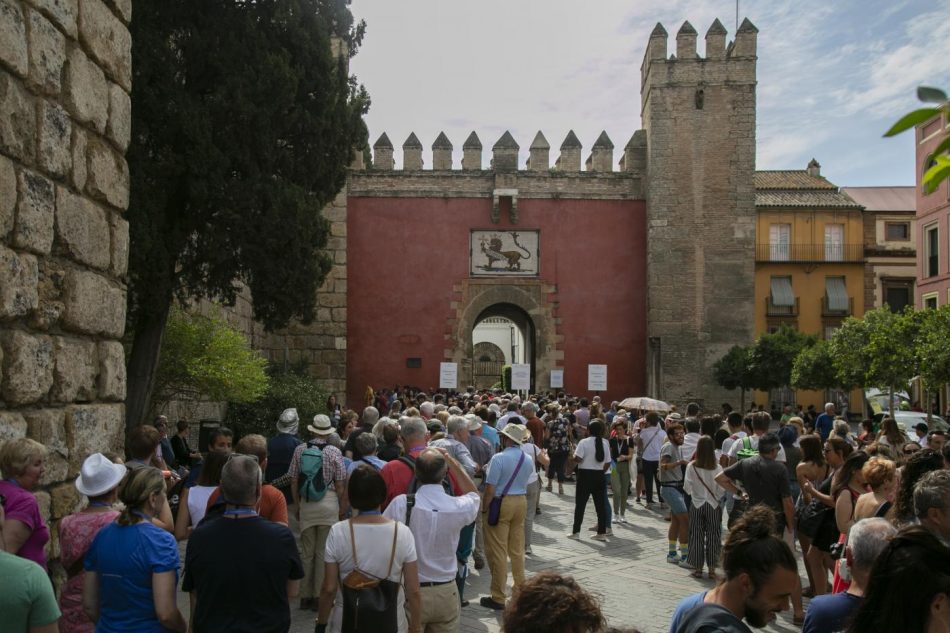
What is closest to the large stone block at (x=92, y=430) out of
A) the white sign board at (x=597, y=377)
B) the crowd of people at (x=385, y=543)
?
the crowd of people at (x=385, y=543)

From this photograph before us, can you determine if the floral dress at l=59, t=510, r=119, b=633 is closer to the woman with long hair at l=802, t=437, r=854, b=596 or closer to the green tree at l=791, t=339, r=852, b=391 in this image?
the woman with long hair at l=802, t=437, r=854, b=596

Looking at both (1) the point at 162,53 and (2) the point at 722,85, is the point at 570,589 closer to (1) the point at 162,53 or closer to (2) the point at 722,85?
(1) the point at 162,53

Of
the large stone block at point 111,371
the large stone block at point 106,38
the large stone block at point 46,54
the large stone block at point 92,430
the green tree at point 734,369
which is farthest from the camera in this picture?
the green tree at point 734,369

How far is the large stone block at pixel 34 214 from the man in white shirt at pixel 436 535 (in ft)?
7.07

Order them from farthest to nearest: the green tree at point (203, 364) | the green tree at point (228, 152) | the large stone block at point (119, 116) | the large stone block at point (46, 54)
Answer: the green tree at point (203, 364) → the green tree at point (228, 152) → the large stone block at point (119, 116) → the large stone block at point (46, 54)

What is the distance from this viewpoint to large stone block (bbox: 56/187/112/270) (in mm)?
4344

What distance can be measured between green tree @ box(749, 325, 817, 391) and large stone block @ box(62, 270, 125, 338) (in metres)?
17.9

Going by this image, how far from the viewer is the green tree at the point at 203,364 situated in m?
9.94

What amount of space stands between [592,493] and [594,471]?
1.02 ft

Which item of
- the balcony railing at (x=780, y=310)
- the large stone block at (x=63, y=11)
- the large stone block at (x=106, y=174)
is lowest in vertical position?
the large stone block at (x=106, y=174)

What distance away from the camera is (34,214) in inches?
160

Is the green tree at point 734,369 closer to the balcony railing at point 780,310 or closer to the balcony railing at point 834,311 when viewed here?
the balcony railing at point 780,310

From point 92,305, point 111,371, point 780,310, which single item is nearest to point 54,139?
point 92,305

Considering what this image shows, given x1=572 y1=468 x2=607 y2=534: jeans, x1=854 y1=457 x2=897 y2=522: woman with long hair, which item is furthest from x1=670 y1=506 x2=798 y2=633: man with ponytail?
x1=572 y1=468 x2=607 y2=534: jeans
